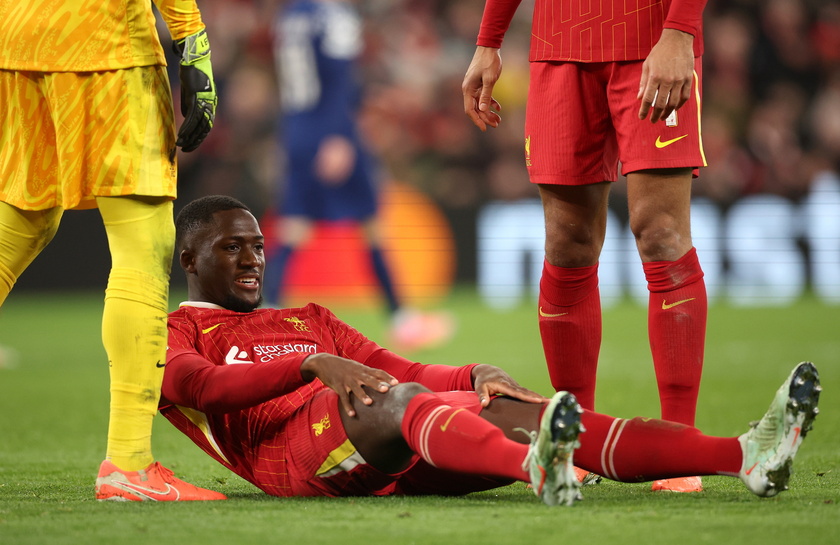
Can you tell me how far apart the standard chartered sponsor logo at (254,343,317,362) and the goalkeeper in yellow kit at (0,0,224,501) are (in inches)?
11.0

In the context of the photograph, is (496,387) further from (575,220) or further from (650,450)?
(575,220)

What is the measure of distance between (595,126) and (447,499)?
3.81 ft

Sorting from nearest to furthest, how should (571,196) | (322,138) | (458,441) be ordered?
(458,441)
(571,196)
(322,138)

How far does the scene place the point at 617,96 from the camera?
3.14 meters

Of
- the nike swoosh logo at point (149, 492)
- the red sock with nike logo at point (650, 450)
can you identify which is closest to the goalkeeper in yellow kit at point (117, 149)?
the nike swoosh logo at point (149, 492)

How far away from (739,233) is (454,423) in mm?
8913

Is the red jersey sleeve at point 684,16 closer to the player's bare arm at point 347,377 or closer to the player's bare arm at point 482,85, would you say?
the player's bare arm at point 482,85

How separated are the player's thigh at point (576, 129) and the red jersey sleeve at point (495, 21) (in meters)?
0.37

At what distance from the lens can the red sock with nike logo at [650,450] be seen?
8.08 ft

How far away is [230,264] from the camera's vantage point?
3143 millimetres

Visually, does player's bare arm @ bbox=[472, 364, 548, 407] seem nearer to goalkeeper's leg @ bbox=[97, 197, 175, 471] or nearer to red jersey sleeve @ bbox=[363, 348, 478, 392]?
red jersey sleeve @ bbox=[363, 348, 478, 392]

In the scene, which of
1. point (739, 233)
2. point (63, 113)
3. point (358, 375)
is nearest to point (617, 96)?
point (358, 375)

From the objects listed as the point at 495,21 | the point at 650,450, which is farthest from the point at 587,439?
the point at 495,21

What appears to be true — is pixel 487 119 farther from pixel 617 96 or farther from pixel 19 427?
pixel 19 427
